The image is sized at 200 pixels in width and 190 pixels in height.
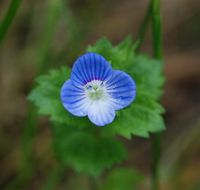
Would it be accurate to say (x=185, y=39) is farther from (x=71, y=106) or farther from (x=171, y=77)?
(x=71, y=106)

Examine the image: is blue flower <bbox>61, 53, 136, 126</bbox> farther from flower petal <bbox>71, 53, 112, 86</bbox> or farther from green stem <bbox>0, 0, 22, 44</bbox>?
green stem <bbox>0, 0, 22, 44</bbox>

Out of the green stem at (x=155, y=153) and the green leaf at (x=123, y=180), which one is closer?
the green stem at (x=155, y=153)

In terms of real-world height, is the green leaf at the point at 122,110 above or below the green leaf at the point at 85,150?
above

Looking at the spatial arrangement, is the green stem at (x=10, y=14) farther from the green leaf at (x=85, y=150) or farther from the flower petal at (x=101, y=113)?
the green leaf at (x=85, y=150)

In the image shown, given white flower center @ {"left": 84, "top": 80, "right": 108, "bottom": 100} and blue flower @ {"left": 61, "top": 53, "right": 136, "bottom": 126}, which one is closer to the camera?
blue flower @ {"left": 61, "top": 53, "right": 136, "bottom": 126}


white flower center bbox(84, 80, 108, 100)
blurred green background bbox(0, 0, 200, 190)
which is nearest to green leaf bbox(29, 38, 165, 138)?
white flower center bbox(84, 80, 108, 100)

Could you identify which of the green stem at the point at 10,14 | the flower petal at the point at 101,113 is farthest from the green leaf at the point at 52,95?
the green stem at the point at 10,14
